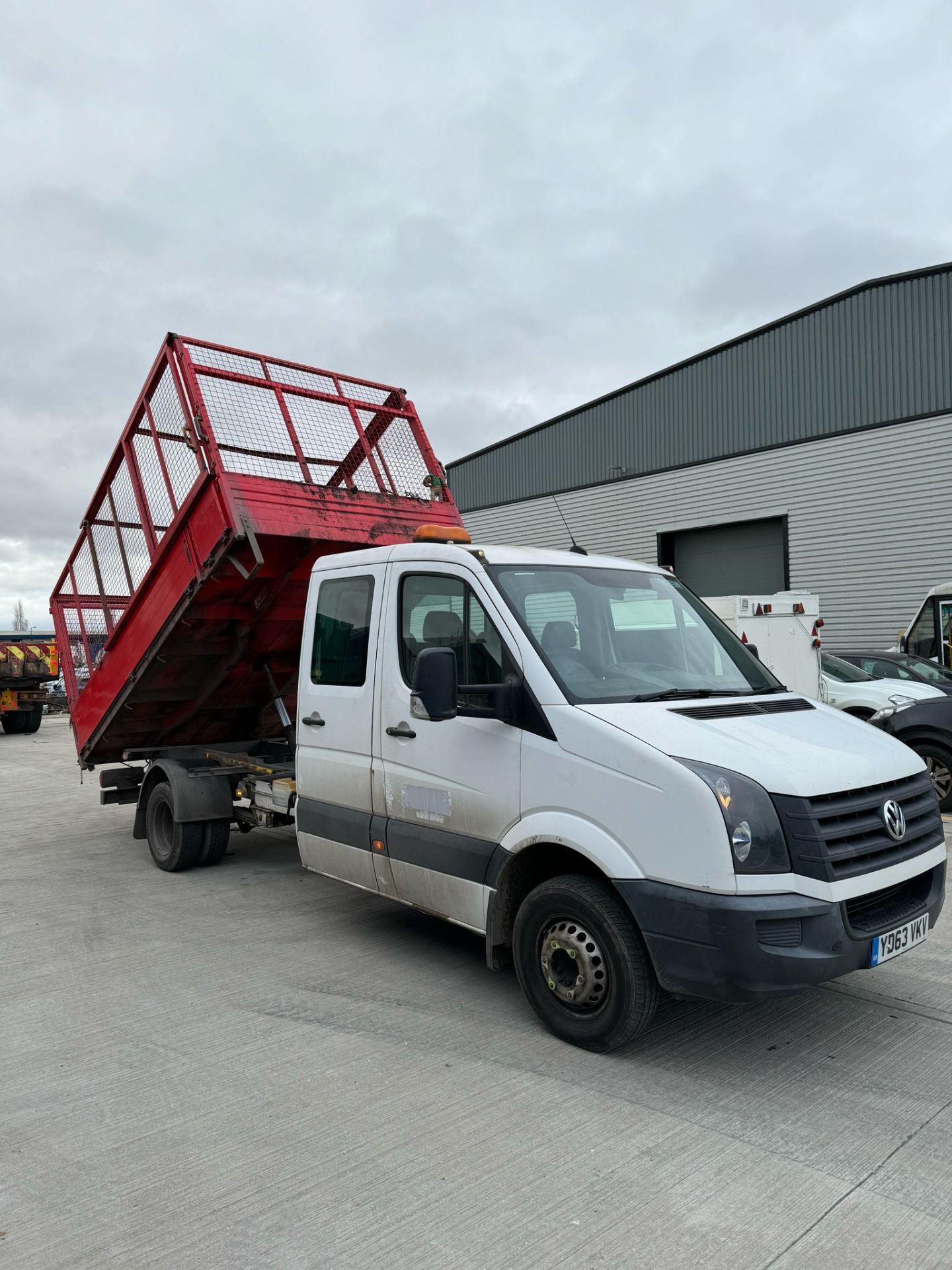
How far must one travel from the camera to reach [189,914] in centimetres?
615

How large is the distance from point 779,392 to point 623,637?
57.5 feet

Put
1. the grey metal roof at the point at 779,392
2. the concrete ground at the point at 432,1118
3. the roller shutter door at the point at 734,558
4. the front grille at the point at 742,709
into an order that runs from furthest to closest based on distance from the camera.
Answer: the roller shutter door at the point at 734,558 < the grey metal roof at the point at 779,392 < the front grille at the point at 742,709 < the concrete ground at the point at 432,1118

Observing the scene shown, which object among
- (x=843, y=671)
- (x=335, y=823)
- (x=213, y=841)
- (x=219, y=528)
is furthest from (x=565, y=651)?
(x=843, y=671)

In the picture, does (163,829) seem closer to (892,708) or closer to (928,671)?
(892,708)

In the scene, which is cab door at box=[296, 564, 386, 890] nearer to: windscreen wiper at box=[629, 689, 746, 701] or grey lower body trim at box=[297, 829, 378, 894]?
grey lower body trim at box=[297, 829, 378, 894]

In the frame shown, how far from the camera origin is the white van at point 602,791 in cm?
340

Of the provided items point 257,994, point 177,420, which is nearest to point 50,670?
point 177,420

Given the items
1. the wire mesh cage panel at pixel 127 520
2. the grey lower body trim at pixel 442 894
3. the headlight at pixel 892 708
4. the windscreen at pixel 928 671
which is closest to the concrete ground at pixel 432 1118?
the grey lower body trim at pixel 442 894

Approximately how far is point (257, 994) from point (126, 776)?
402 centimetres

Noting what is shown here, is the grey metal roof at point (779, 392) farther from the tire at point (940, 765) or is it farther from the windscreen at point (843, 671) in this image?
the tire at point (940, 765)

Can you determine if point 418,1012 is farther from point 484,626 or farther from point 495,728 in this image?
point 484,626

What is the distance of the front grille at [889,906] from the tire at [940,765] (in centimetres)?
576

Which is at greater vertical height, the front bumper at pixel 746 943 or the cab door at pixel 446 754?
the cab door at pixel 446 754

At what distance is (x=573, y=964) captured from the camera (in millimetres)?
3914
